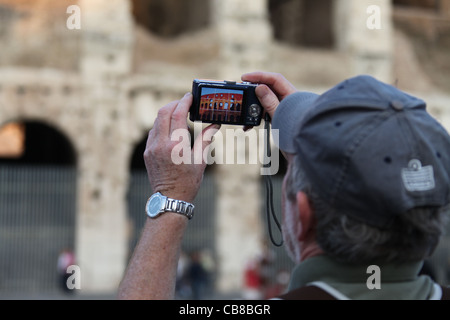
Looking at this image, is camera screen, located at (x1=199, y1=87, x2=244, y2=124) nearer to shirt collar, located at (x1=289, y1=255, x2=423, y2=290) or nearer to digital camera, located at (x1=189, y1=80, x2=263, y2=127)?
digital camera, located at (x1=189, y1=80, x2=263, y2=127)

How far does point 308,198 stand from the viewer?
4.54 feet

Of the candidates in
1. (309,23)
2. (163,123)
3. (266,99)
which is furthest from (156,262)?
(309,23)

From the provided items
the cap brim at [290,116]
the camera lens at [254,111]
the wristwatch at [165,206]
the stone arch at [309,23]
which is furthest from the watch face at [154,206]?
the stone arch at [309,23]

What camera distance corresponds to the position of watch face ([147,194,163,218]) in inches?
61.1

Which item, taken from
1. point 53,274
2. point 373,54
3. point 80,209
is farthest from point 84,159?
point 373,54

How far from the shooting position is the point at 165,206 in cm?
156

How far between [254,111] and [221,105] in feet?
0.32

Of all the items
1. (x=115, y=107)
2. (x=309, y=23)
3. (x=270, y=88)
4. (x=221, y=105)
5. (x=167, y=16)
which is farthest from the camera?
(x=167, y=16)

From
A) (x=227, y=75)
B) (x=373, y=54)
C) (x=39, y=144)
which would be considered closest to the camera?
(x=227, y=75)

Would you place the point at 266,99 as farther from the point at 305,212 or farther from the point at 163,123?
the point at 305,212

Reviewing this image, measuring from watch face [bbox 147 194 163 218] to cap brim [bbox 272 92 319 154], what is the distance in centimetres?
32

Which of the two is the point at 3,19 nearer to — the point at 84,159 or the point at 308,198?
the point at 84,159

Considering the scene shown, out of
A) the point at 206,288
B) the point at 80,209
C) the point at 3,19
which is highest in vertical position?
the point at 3,19

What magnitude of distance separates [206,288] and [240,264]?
113cm
